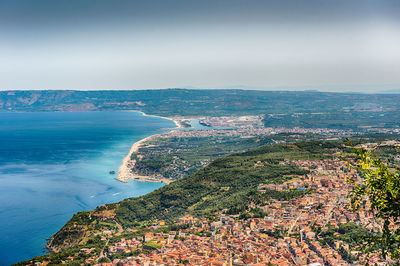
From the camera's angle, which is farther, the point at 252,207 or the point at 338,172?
the point at 338,172

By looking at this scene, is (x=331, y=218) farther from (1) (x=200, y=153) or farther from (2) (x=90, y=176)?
(1) (x=200, y=153)

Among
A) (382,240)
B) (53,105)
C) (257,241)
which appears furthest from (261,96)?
(382,240)

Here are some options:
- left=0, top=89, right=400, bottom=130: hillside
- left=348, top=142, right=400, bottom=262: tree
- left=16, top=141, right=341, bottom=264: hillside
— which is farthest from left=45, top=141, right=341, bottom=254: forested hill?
left=0, top=89, right=400, bottom=130: hillside

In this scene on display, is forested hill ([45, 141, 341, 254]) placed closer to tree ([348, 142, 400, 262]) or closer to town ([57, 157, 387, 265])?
town ([57, 157, 387, 265])

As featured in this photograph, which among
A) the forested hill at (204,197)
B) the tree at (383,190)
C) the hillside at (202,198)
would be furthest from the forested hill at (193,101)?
the tree at (383,190)

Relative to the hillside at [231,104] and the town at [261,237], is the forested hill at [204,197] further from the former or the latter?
the hillside at [231,104]

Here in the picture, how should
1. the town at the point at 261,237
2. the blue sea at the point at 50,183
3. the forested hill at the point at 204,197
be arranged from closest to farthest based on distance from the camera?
1. the town at the point at 261,237
2. the forested hill at the point at 204,197
3. the blue sea at the point at 50,183
